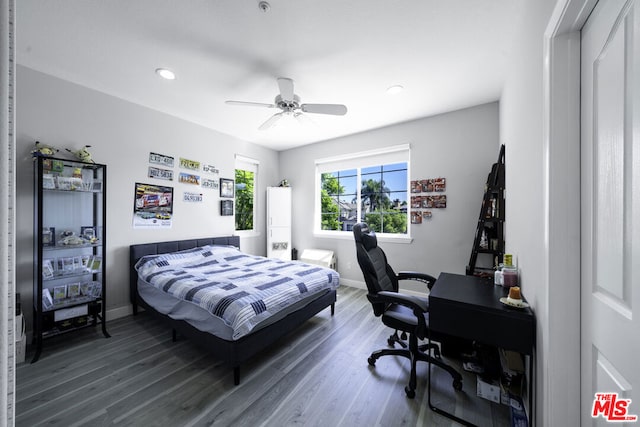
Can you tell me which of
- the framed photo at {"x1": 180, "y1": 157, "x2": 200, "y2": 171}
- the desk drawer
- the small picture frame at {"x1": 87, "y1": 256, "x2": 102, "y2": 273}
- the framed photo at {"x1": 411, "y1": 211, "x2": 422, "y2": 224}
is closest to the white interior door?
the desk drawer

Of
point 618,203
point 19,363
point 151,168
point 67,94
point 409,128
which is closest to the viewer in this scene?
point 618,203

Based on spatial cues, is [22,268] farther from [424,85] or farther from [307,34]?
Result: [424,85]

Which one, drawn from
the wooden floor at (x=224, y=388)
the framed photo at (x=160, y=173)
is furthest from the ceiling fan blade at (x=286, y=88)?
the wooden floor at (x=224, y=388)

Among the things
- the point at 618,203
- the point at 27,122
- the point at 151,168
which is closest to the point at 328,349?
the point at 618,203

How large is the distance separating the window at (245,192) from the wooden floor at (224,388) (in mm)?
2310

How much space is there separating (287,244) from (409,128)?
115 inches

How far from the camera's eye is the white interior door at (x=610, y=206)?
26.0 inches

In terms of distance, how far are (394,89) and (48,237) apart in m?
3.77

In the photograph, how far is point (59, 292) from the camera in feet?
7.35

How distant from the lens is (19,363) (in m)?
1.96

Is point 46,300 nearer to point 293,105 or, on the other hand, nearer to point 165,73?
point 165,73

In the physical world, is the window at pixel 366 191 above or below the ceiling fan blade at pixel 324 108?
below

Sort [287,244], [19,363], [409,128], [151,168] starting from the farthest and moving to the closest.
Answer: [287,244], [409,128], [151,168], [19,363]

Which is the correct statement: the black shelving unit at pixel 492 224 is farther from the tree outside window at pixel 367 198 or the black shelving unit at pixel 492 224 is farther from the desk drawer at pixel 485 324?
the desk drawer at pixel 485 324
